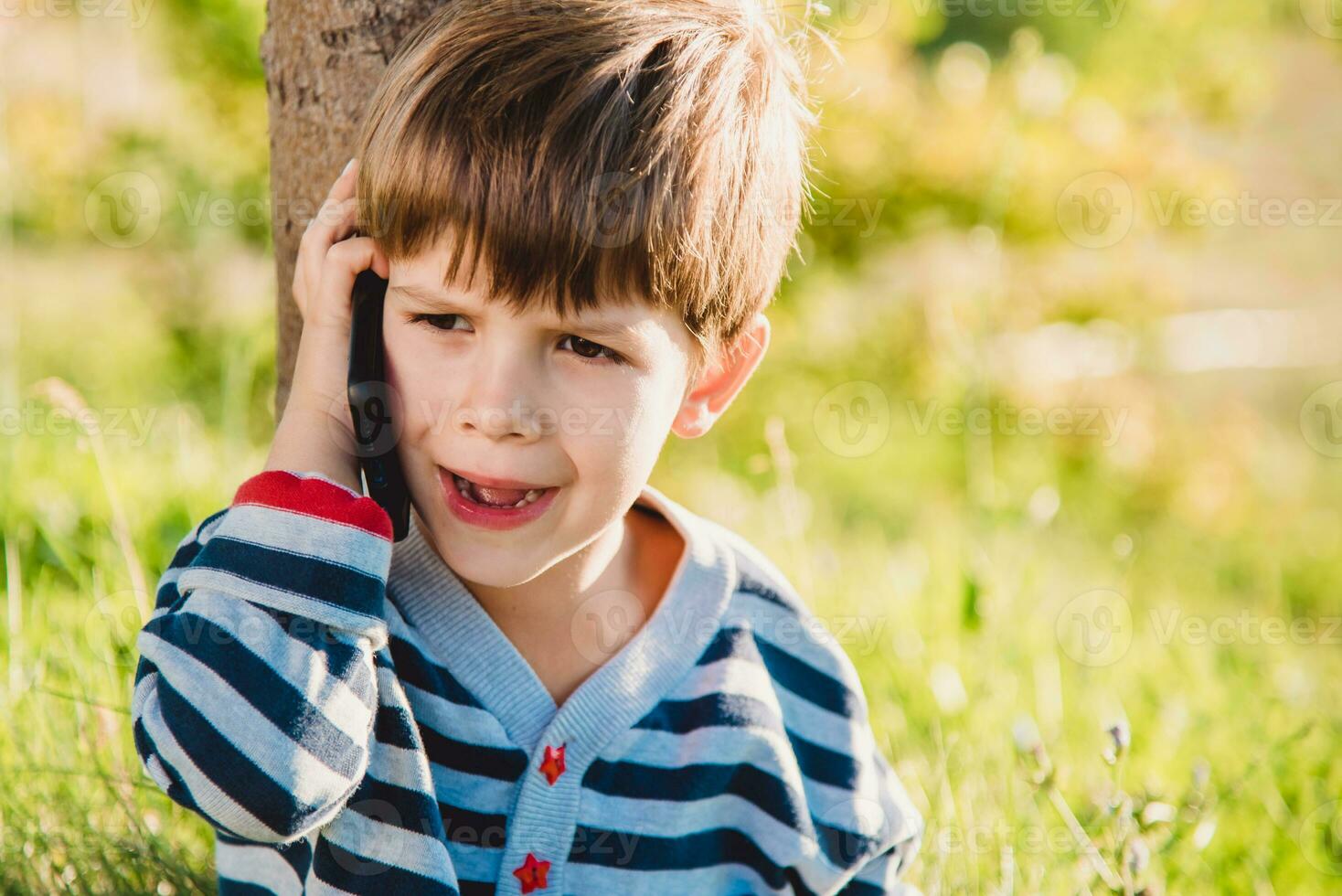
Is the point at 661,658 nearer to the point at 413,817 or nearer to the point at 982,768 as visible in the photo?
the point at 413,817

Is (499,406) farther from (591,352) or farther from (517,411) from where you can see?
(591,352)

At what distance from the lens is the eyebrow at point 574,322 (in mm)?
1349

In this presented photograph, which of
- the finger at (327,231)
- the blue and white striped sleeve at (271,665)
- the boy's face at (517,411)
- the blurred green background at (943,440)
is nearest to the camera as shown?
the blue and white striped sleeve at (271,665)

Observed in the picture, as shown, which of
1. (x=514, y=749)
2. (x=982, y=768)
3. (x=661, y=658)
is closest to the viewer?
(x=514, y=749)

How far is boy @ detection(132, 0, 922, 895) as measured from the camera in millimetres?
1275

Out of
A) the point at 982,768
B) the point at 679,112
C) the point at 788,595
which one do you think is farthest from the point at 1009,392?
the point at 679,112

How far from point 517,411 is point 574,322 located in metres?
0.12

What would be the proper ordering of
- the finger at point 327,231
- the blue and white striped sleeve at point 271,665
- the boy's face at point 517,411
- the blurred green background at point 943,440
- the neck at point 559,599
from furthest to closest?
the blurred green background at point 943,440 < the neck at point 559,599 < the finger at point 327,231 < the boy's face at point 517,411 < the blue and white striped sleeve at point 271,665

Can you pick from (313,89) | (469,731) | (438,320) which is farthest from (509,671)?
(313,89)

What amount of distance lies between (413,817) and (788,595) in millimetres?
629

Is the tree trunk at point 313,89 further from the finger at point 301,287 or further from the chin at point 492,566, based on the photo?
the chin at point 492,566

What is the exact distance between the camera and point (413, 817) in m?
1.37

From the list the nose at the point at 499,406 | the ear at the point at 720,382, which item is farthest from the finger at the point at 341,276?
the ear at the point at 720,382

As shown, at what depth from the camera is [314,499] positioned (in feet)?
4.31
